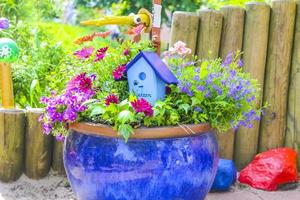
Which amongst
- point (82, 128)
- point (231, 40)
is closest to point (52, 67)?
point (231, 40)

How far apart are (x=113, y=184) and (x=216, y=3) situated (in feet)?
9.01

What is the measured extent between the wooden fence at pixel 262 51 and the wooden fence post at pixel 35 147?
112cm

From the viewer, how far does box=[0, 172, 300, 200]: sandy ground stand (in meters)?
2.90

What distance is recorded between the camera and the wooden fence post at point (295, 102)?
3.37 meters

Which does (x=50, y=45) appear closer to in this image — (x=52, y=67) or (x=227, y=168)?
(x=52, y=67)

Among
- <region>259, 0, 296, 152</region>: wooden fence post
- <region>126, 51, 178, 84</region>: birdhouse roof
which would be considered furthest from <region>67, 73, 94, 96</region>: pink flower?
<region>259, 0, 296, 152</region>: wooden fence post

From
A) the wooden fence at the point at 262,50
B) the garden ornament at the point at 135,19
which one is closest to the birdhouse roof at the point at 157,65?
the garden ornament at the point at 135,19

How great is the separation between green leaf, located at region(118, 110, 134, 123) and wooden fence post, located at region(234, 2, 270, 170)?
1582 millimetres

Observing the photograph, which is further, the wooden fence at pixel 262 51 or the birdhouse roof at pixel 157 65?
the wooden fence at pixel 262 51

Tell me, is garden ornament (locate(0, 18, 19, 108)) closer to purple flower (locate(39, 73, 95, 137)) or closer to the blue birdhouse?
purple flower (locate(39, 73, 95, 137))

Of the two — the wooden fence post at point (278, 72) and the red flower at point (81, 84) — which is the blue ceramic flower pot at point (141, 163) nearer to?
the red flower at point (81, 84)

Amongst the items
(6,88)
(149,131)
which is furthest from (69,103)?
(6,88)

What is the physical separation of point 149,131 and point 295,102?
5.42 ft

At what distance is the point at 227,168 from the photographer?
3.04 meters
